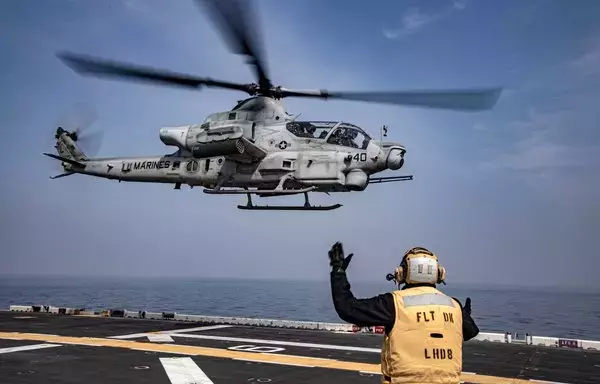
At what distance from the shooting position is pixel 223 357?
41.6 ft

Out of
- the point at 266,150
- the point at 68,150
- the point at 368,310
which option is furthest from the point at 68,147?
the point at 368,310

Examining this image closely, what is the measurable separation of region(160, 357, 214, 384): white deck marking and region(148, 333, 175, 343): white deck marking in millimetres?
3273

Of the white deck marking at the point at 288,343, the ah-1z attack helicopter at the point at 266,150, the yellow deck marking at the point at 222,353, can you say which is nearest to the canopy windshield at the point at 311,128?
the ah-1z attack helicopter at the point at 266,150

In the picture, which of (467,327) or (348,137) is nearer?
(467,327)

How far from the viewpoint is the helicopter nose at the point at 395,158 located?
773 inches

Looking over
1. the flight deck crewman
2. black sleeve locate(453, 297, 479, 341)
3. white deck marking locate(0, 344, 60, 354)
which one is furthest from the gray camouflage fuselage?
the flight deck crewman

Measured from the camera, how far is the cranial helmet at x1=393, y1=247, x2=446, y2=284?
3.88 meters

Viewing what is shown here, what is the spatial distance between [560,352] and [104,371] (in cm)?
1262

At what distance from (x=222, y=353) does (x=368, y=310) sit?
409 inches

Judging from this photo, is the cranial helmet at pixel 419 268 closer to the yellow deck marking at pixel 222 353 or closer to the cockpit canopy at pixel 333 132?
the yellow deck marking at pixel 222 353

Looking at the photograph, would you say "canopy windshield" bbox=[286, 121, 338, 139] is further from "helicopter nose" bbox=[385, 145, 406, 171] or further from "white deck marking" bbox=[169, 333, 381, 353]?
"white deck marking" bbox=[169, 333, 381, 353]

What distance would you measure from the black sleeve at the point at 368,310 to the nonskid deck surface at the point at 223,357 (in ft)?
21.6

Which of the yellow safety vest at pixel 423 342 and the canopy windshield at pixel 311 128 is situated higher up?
the canopy windshield at pixel 311 128

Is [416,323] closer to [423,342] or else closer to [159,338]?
[423,342]
